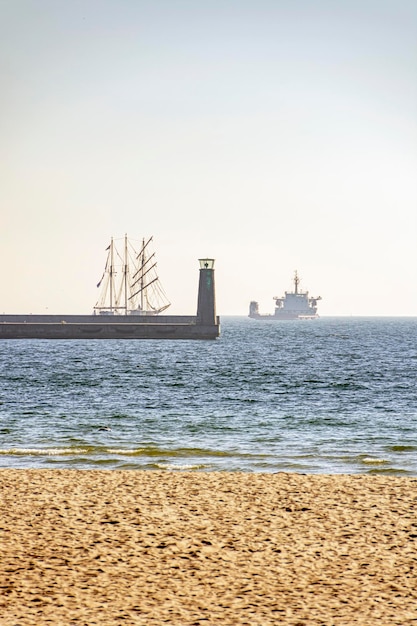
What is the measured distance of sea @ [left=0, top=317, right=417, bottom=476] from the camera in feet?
65.7

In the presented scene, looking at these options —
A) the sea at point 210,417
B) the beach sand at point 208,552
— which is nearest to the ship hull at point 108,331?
the sea at point 210,417

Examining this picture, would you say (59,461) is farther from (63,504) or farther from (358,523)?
(358,523)

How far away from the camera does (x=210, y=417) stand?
29906 millimetres

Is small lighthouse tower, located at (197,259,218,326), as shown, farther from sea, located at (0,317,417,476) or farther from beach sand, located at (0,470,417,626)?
beach sand, located at (0,470,417,626)

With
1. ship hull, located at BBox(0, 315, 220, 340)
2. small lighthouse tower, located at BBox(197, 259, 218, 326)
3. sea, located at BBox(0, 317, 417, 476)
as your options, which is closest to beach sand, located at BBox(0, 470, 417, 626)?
sea, located at BBox(0, 317, 417, 476)

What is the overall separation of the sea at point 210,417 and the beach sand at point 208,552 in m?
4.62

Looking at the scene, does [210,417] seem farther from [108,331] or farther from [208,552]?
[108,331]

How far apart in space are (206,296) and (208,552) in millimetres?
92098

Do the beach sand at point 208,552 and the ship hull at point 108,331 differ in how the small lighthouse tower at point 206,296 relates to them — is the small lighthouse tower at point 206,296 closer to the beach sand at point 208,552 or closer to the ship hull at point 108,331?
the ship hull at point 108,331

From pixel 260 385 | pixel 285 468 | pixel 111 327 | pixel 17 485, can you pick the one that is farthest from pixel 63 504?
pixel 111 327

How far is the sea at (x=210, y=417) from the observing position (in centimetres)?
2003

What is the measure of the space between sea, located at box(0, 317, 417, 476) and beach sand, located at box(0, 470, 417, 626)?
4.62m

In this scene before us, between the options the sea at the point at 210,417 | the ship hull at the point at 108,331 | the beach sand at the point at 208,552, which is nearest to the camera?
the beach sand at the point at 208,552

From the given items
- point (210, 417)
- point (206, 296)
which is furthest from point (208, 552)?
point (206, 296)
